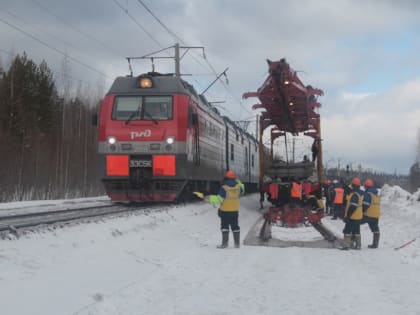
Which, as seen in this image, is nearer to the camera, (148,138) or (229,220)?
(229,220)

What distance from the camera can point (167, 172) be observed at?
48.8 ft

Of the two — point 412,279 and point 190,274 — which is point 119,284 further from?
point 412,279

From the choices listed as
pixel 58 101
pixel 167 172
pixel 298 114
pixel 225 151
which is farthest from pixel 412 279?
pixel 58 101

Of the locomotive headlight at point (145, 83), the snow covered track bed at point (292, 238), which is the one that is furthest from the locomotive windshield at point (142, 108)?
the snow covered track bed at point (292, 238)

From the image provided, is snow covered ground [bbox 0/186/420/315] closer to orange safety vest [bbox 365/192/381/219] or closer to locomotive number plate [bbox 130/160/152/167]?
orange safety vest [bbox 365/192/381/219]

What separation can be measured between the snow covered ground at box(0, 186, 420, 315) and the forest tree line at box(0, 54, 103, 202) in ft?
66.6

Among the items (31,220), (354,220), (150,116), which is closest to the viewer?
(31,220)

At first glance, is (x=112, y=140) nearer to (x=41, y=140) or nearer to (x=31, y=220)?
(x=31, y=220)

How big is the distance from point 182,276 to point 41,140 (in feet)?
102

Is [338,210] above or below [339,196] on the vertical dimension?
below

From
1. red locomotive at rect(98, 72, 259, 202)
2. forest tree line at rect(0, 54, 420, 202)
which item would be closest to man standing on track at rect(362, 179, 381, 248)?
red locomotive at rect(98, 72, 259, 202)

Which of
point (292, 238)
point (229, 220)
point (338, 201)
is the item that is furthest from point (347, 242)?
point (338, 201)

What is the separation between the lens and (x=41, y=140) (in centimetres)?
3603

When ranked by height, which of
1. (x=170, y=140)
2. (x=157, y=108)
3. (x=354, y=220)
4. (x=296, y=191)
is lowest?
(x=354, y=220)
